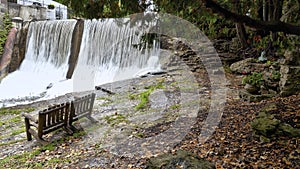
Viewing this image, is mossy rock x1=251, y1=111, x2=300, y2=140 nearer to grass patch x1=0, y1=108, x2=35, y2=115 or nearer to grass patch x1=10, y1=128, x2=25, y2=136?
grass patch x1=10, y1=128, x2=25, y2=136

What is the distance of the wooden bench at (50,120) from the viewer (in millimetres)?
4684

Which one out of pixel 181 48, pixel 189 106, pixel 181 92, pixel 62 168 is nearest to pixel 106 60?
pixel 181 48

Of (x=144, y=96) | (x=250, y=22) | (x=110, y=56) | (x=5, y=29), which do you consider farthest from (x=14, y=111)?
(x=5, y=29)

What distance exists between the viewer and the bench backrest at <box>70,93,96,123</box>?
5.20 m

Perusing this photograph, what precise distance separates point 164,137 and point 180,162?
1.55 metres

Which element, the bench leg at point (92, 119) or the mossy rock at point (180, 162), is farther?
the bench leg at point (92, 119)

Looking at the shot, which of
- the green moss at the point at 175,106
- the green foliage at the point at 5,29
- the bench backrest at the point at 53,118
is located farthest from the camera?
the green foliage at the point at 5,29

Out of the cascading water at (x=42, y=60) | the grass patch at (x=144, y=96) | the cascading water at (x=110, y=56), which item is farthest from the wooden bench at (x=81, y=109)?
the cascading water at (x=42, y=60)

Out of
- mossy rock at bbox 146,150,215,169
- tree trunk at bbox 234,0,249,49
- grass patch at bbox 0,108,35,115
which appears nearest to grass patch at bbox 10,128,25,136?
grass patch at bbox 0,108,35,115

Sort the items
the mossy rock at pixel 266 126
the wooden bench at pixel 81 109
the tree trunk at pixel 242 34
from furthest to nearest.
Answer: the tree trunk at pixel 242 34 < the wooden bench at pixel 81 109 < the mossy rock at pixel 266 126

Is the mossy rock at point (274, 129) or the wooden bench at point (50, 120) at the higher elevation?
the mossy rock at point (274, 129)

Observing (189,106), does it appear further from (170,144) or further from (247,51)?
(247,51)

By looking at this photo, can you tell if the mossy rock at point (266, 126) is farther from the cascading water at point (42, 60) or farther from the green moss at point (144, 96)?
the cascading water at point (42, 60)

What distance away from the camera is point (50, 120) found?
16.0 ft
